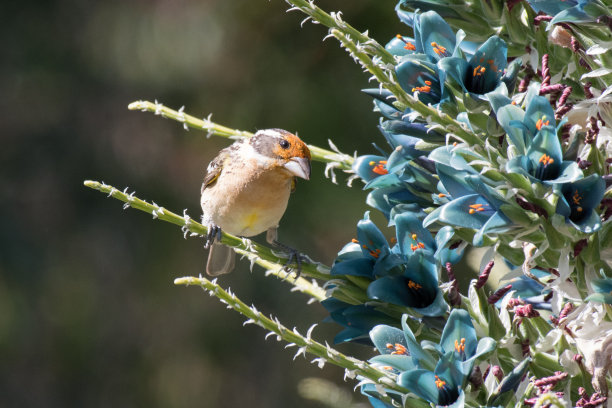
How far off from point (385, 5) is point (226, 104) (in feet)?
2.20

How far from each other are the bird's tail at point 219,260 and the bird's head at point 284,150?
28cm

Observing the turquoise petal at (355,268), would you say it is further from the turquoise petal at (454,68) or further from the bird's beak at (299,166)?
the bird's beak at (299,166)

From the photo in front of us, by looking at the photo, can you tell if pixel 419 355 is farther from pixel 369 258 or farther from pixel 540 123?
pixel 540 123

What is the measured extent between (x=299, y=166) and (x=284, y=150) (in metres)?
0.09

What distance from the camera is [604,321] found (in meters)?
0.99

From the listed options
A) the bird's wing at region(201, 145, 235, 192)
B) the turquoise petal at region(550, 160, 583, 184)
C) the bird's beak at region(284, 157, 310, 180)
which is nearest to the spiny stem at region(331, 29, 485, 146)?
the turquoise petal at region(550, 160, 583, 184)

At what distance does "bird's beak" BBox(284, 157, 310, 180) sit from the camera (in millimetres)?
1734

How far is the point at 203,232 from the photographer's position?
3.64ft

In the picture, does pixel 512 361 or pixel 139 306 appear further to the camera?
pixel 139 306

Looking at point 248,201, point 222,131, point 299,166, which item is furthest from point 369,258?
point 248,201

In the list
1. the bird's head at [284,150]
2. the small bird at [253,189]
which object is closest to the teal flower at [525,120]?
the bird's head at [284,150]

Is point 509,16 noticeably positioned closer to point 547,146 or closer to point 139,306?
point 547,146

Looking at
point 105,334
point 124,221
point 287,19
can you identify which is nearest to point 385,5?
point 287,19

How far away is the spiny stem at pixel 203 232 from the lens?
1.04 meters
